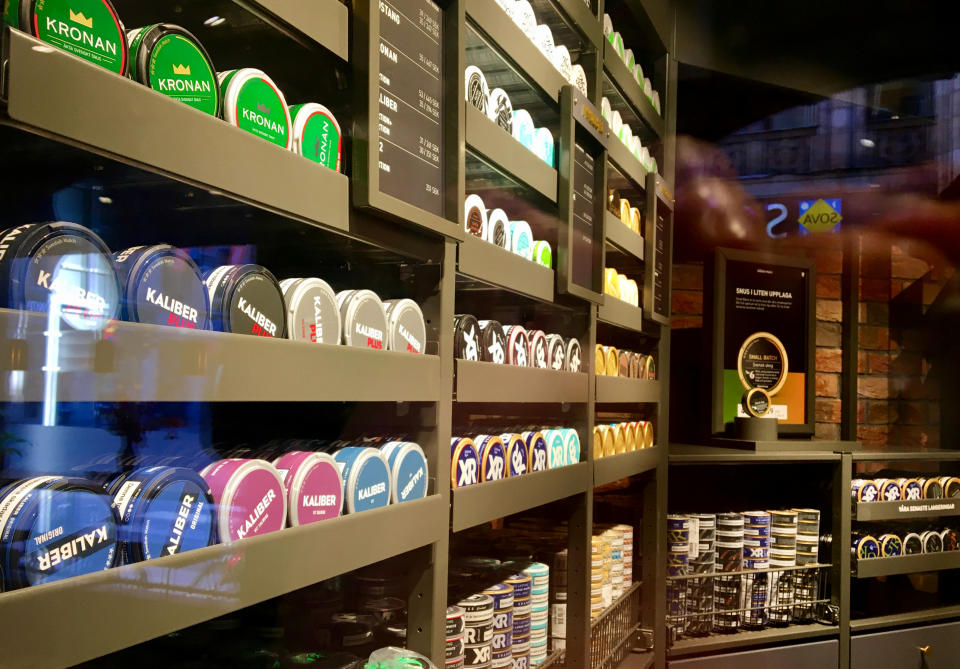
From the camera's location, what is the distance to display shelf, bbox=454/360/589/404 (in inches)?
62.6

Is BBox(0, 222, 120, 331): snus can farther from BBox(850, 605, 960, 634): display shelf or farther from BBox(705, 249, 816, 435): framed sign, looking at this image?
BBox(850, 605, 960, 634): display shelf

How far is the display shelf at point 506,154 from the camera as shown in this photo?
5.33ft

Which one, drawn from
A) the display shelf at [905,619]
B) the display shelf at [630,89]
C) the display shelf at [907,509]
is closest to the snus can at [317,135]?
the display shelf at [630,89]

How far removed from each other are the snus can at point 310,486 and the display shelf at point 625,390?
134 centimetres

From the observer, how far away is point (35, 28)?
29.4 inches

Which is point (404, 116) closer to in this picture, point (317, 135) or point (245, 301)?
point (317, 135)

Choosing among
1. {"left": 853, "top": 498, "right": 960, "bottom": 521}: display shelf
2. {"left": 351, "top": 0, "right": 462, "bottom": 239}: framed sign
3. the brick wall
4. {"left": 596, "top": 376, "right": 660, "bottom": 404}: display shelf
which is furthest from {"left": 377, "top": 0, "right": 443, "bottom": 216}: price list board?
the brick wall

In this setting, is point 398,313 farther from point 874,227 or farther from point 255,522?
point 874,227

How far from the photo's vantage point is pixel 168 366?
0.84 metres

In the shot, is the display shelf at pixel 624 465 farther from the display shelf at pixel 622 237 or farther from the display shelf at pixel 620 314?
the display shelf at pixel 622 237

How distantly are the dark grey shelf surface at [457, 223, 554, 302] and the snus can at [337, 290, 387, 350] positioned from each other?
0.90ft

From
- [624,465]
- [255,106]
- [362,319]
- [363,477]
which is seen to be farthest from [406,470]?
[624,465]

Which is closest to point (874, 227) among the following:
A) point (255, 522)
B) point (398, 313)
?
point (398, 313)

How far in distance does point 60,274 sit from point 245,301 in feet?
0.92
